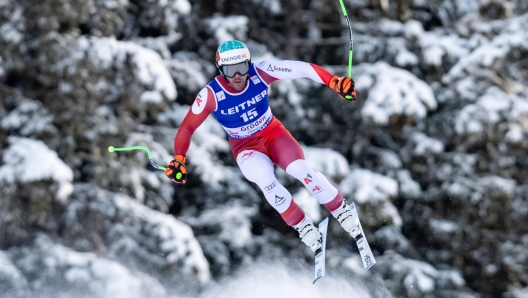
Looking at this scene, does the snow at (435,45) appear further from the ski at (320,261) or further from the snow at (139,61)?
the ski at (320,261)

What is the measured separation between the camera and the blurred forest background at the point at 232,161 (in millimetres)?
11016

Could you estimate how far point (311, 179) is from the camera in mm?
6941

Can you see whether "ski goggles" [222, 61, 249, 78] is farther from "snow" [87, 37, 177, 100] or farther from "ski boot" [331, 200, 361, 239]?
"snow" [87, 37, 177, 100]

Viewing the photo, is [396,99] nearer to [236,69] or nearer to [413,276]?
[413,276]

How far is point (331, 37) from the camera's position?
1495 cm

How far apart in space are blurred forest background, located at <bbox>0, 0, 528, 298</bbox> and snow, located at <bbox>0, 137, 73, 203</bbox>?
0.02m

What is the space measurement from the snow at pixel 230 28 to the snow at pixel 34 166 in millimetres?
3229

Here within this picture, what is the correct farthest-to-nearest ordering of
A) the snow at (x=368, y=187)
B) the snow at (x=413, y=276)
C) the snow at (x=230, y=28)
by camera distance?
the snow at (x=413, y=276) → the snow at (x=230, y=28) → the snow at (x=368, y=187)

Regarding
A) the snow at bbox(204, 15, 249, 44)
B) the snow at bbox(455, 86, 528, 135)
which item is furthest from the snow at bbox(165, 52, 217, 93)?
the snow at bbox(455, 86, 528, 135)

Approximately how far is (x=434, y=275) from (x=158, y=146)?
15.0 ft

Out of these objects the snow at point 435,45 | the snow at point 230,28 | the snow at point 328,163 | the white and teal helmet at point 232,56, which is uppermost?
the white and teal helmet at point 232,56

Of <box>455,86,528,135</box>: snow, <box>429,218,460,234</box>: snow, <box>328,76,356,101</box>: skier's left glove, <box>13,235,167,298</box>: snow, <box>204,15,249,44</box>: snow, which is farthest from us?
<box>429,218,460,234</box>: snow

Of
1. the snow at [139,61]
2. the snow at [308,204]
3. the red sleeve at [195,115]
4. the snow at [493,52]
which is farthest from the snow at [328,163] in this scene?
the red sleeve at [195,115]

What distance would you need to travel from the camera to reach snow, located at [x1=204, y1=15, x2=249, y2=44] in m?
12.5
